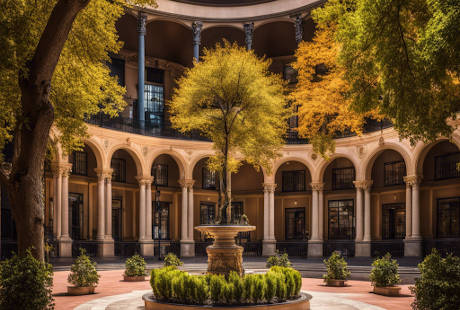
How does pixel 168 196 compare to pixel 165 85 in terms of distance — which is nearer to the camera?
pixel 168 196

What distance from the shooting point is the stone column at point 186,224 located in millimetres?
32438

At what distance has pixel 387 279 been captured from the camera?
1499 cm

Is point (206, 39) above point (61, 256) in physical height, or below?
above

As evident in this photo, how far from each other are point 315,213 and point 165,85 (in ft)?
51.3

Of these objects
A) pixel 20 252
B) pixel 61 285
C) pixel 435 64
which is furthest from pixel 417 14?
pixel 61 285

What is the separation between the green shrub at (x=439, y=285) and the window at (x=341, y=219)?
2564 cm

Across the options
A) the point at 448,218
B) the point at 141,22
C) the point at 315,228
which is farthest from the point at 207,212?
the point at 448,218

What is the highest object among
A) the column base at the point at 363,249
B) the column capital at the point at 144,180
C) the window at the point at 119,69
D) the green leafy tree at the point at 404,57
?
the window at the point at 119,69

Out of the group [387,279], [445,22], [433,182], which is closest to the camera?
[445,22]

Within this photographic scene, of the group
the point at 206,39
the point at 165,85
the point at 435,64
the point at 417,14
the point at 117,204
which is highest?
the point at 206,39

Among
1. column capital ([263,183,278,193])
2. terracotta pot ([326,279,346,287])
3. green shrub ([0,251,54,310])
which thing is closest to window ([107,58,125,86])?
column capital ([263,183,278,193])

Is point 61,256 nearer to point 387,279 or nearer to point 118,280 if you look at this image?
point 118,280

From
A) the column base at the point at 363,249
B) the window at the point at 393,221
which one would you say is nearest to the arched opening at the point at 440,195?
the window at the point at 393,221

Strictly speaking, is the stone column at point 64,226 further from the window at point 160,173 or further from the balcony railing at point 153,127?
the window at point 160,173
